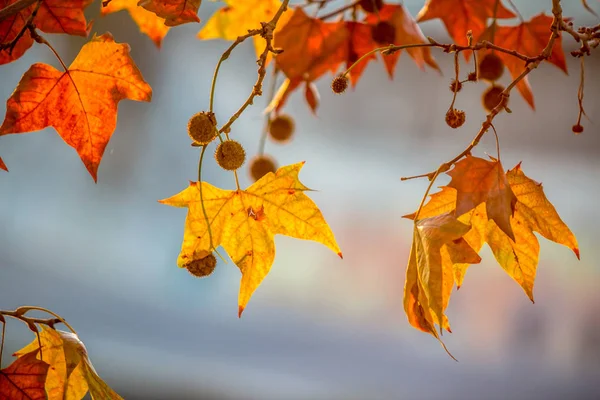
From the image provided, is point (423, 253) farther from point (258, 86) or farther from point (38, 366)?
point (38, 366)

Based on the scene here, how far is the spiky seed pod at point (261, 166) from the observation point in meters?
0.75

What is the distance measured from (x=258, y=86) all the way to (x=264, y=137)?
18 cm

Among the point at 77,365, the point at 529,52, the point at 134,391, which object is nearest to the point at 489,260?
the point at 134,391

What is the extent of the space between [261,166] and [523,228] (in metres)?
0.29

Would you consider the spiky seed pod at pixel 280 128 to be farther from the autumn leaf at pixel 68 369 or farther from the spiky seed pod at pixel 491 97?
the autumn leaf at pixel 68 369

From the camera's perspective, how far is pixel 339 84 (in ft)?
2.00

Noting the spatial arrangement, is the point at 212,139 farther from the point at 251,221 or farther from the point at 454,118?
the point at 454,118

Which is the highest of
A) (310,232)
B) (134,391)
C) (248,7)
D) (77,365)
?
(248,7)

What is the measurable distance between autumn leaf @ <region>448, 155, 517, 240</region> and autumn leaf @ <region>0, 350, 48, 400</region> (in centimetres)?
34

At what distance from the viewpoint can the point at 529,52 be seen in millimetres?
753

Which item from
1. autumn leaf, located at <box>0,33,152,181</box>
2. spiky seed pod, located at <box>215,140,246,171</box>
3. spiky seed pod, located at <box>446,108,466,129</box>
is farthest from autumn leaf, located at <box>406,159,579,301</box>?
autumn leaf, located at <box>0,33,152,181</box>

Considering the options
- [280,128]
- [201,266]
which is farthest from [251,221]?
[280,128]

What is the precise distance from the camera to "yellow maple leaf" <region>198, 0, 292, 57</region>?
752 mm

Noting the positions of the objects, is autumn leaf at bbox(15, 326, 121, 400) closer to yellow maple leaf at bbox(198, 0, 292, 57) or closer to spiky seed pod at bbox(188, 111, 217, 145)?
spiky seed pod at bbox(188, 111, 217, 145)
